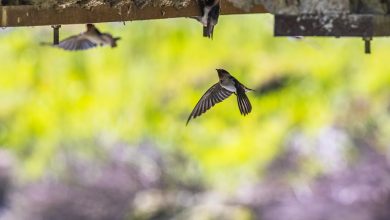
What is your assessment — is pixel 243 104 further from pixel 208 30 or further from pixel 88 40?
pixel 88 40

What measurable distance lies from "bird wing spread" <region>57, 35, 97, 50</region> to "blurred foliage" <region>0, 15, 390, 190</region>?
267 cm

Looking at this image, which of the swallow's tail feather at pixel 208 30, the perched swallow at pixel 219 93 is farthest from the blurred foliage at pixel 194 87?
the swallow's tail feather at pixel 208 30

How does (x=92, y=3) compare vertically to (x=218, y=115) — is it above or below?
above

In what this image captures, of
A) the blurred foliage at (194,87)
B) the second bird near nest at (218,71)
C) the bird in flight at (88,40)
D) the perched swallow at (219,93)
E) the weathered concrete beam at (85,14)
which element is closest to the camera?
the weathered concrete beam at (85,14)

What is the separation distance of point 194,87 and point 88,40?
3.18 meters

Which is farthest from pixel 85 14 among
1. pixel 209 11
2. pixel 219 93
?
pixel 219 93

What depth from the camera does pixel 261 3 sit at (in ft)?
5.53

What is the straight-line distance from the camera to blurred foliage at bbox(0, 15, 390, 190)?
6297 mm

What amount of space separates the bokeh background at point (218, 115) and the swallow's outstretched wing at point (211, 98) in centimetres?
334

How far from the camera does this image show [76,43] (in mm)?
3408

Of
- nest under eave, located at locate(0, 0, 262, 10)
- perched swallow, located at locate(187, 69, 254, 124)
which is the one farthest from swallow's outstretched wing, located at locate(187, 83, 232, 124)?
nest under eave, located at locate(0, 0, 262, 10)

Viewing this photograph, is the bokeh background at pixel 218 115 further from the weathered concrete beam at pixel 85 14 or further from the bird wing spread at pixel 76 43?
the weathered concrete beam at pixel 85 14

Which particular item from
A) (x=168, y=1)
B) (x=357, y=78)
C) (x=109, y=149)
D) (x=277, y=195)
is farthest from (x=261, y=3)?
(x=109, y=149)

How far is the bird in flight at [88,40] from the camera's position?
335cm
